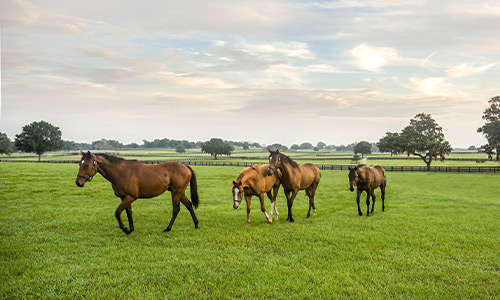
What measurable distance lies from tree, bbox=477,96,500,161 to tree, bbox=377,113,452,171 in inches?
265

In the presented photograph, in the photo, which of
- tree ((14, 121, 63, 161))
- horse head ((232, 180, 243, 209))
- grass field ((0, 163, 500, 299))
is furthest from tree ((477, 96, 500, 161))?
tree ((14, 121, 63, 161))

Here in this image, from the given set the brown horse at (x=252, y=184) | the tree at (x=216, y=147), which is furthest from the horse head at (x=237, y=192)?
the tree at (x=216, y=147)

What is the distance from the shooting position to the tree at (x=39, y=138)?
83.0 m

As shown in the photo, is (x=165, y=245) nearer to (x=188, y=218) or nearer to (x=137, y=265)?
(x=137, y=265)

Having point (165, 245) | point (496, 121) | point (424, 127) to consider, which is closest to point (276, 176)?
point (165, 245)

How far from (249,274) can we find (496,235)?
29.4 ft

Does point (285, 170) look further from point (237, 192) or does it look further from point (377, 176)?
point (377, 176)

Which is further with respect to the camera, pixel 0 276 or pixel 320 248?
pixel 320 248

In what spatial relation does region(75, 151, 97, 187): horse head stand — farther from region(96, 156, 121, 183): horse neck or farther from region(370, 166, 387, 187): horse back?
region(370, 166, 387, 187): horse back

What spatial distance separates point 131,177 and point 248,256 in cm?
485

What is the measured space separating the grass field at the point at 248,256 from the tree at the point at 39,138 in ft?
279

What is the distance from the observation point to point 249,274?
681cm

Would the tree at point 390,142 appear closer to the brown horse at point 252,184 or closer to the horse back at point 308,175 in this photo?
the horse back at point 308,175

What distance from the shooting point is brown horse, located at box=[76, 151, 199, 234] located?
9703mm
